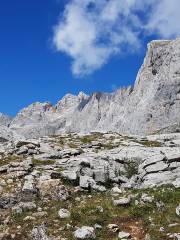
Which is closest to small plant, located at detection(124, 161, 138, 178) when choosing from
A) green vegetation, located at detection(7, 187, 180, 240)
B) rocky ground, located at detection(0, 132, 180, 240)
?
rocky ground, located at detection(0, 132, 180, 240)

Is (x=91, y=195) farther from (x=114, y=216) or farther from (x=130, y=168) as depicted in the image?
(x=130, y=168)

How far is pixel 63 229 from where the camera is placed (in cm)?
2355

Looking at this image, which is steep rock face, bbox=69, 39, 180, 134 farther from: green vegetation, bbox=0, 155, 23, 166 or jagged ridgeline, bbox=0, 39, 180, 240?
green vegetation, bbox=0, 155, 23, 166

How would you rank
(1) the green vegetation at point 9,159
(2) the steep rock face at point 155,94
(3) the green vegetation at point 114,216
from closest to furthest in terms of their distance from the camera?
(3) the green vegetation at point 114,216, (1) the green vegetation at point 9,159, (2) the steep rock face at point 155,94

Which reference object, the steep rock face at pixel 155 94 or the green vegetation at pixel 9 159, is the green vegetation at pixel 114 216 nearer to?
the green vegetation at pixel 9 159

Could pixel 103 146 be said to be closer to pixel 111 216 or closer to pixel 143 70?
pixel 111 216

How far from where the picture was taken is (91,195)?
3009 centimetres

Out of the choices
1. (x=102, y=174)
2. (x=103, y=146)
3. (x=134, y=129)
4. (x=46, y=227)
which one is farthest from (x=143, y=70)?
(x=46, y=227)

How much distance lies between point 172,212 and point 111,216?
324 centimetres

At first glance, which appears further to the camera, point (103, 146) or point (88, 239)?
point (103, 146)

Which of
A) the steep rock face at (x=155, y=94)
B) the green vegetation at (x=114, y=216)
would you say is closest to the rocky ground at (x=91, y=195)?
the green vegetation at (x=114, y=216)

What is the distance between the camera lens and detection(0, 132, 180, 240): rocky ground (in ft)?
76.7

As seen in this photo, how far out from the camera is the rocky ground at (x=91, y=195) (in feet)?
76.7

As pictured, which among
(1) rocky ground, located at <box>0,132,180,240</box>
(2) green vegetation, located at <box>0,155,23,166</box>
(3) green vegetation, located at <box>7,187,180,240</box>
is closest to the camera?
(3) green vegetation, located at <box>7,187,180,240</box>
